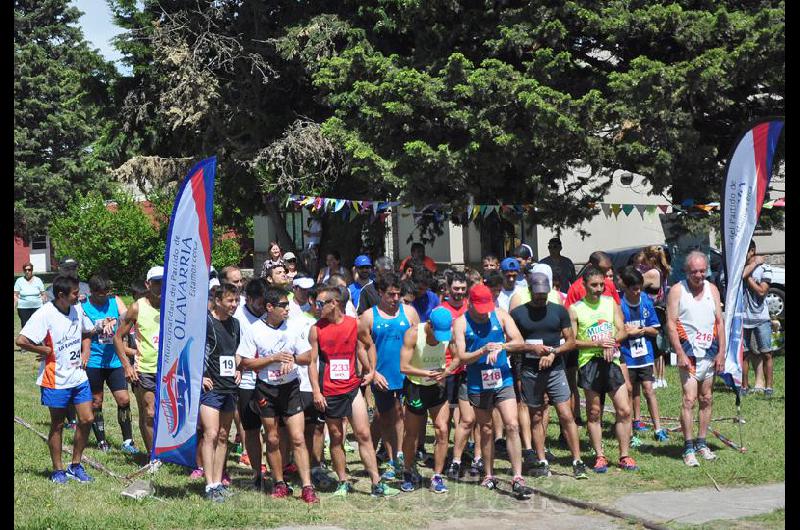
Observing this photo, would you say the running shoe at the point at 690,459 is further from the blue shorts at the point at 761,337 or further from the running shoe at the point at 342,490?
the blue shorts at the point at 761,337

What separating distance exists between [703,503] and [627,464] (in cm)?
125

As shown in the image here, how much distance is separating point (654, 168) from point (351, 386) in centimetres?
958

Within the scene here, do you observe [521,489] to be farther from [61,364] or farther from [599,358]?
[61,364]

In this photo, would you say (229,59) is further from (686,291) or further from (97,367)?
(686,291)

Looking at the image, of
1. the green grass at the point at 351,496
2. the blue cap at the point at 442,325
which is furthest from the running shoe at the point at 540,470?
the blue cap at the point at 442,325

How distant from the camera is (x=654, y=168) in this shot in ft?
54.2

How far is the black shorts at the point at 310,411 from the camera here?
8.82 metres

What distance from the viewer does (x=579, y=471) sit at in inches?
352

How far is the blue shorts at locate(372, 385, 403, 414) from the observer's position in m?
9.02

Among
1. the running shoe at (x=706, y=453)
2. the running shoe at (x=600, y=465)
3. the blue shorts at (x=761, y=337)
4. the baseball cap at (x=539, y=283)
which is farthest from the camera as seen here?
the blue shorts at (x=761, y=337)

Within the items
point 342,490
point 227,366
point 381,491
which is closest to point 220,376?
point 227,366

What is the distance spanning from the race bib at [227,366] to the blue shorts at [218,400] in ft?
0.59

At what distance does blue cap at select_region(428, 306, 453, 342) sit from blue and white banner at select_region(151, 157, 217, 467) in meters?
1.94
